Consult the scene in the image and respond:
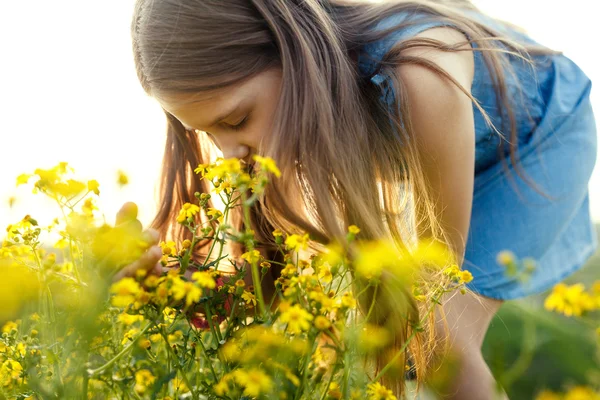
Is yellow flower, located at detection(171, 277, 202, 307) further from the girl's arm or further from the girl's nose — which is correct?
the girl's arm

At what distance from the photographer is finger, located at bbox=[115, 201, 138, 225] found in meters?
1.32

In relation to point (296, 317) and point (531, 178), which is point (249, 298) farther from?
point (531, 178)

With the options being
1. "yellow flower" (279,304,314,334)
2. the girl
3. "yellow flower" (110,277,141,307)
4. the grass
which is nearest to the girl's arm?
the girl

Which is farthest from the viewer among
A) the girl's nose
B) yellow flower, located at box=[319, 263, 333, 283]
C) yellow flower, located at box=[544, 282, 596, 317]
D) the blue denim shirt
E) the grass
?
the grass

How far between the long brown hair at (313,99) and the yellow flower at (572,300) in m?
0.54

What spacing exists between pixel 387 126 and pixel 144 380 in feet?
3.12

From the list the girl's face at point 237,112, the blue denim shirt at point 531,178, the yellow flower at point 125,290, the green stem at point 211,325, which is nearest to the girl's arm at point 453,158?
the blue denim shirt at point 531,178

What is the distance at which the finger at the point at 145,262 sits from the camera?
1.18 meters

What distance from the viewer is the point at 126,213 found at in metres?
1.33

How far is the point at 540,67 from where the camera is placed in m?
2.31

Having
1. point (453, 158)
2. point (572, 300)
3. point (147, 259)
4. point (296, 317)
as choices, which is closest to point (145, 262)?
point (147, 259)

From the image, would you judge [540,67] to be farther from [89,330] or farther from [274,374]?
[89,330]

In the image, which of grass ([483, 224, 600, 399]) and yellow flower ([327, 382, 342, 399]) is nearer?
yellow flower ([327, 382, 342, 399])

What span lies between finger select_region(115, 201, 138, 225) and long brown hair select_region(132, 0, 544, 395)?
1.03 ft
